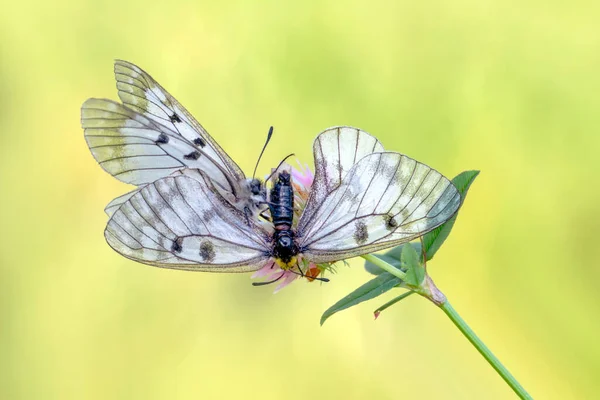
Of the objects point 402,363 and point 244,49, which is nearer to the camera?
point 402,363

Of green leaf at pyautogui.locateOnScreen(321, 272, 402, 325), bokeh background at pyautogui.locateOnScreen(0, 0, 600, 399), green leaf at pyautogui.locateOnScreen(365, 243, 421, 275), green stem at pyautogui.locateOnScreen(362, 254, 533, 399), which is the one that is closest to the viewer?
green stem at pyautogui.locateOnScreen(362, 254, 533, 399)

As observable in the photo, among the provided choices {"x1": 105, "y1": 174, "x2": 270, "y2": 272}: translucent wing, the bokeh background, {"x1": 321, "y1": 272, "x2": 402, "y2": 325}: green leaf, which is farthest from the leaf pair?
the bokeh background

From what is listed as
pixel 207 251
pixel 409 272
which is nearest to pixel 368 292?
pixel 409 272

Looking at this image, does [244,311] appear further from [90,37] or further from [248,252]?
[248,252]

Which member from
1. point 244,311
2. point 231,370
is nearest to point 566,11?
point 244,311

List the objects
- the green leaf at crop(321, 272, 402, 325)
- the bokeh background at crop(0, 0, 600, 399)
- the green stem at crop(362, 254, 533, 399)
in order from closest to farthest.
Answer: the green stem at crop(362, 254, 533, 399) < the green leaf at crop(321, 272, 402, 325) < the bokeh background at crop(0, 0, 600, 399)

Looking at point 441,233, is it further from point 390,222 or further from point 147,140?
point 147,140

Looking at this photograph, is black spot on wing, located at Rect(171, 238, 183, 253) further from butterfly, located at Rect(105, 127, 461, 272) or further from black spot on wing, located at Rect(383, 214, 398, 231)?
black spot on wing, located at Rect(383, 214, 398, 231)
